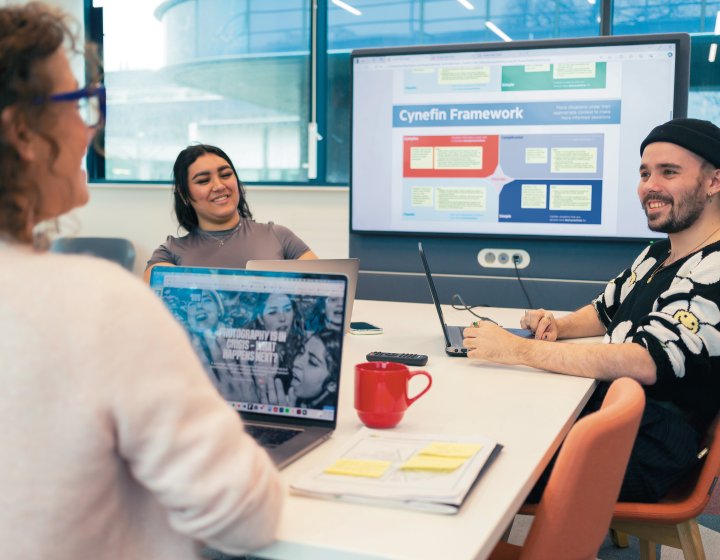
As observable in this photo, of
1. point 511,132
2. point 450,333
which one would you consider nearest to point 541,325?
point 450,333

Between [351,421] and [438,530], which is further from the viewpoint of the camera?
[351,421]

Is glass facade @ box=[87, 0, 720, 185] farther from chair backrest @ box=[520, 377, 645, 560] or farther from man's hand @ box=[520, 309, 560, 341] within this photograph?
chair backrest @ box=[520, 377, 645, 560]

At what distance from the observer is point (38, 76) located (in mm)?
762

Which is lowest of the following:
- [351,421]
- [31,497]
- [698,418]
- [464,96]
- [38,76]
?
[698,418]

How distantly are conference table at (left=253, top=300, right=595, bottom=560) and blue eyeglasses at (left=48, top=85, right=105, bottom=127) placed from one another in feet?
1.69

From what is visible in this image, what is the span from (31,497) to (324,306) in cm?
60

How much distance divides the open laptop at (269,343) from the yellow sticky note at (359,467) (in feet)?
0.33

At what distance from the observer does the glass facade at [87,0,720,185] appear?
13.8ft

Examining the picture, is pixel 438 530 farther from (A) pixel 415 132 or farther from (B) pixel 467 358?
(A) pixel 415 132

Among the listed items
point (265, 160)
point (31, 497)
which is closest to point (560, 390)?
point (31, 497)

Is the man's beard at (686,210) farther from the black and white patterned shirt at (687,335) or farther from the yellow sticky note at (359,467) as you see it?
the yellow sticky note at (359,467)

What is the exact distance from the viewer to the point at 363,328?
2.40 meters

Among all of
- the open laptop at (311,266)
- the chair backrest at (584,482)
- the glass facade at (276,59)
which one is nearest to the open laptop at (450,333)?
the open laptop at (311,266)

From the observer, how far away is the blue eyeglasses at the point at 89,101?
0.79 m
